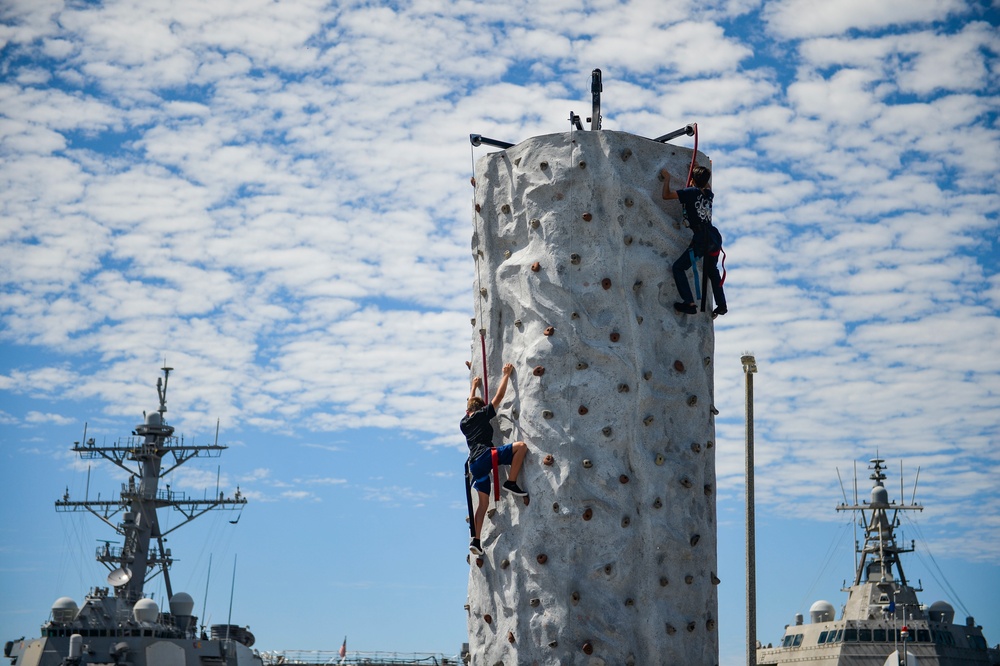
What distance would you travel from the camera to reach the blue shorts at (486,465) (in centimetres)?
1298

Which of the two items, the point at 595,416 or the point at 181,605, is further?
the point at 181,605

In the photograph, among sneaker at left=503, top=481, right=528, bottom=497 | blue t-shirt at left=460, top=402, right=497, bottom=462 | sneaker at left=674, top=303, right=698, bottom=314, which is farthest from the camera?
sneaker at left=674, top=303, right=698, bottom=314

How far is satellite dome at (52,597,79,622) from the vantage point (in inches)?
1470

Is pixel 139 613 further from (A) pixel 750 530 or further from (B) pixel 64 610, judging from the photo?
(A) pixel 750 530

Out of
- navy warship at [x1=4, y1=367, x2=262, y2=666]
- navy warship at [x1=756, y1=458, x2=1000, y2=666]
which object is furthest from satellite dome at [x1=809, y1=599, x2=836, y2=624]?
navy warship at [x1=4, y1=367, x2=262, y2=666]

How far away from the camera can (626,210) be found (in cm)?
1334

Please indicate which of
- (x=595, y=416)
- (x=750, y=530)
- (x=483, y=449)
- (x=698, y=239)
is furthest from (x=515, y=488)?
(x=750, y=530)

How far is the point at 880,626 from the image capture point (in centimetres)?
3791

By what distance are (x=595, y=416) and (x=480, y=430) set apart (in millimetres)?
1284

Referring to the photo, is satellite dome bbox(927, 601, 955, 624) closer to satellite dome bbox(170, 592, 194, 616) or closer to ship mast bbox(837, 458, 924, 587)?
ship mast bbox(837, 458, 924, 587)

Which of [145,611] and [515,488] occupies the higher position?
[145,611]

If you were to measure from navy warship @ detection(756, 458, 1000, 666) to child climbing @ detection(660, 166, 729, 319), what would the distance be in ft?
81.1

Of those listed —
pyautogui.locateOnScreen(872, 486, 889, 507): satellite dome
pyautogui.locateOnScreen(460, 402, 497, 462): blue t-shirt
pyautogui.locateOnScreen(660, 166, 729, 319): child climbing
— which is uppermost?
pyautogui.locateOnScreen(872, 486, 889, 507): satellite dome

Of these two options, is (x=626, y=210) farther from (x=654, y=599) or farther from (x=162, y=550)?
(x=162, y=550)
